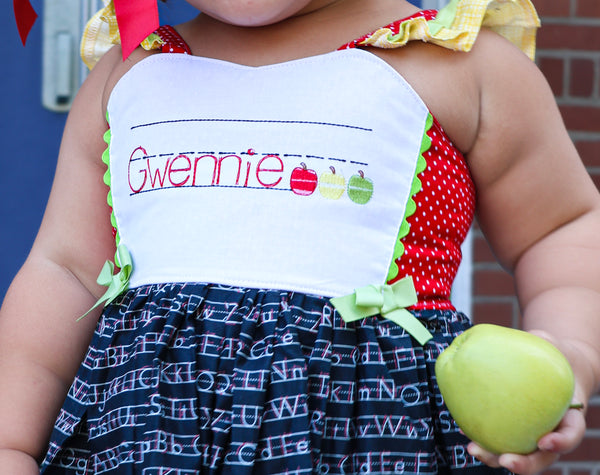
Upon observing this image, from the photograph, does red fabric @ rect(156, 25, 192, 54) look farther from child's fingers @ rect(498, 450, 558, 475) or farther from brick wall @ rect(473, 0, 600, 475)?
brick wall @ rect(473, 0, 600, 475)

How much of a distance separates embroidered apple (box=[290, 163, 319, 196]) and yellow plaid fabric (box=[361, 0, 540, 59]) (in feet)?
0.66

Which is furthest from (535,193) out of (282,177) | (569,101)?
(569,101)

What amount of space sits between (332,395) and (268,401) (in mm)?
77

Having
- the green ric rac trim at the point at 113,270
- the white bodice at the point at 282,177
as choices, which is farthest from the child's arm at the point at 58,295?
the white bodice at the point at 282,177

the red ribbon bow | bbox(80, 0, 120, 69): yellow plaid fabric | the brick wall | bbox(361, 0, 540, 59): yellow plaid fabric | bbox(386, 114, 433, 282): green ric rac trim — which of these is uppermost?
the red ribbon bow

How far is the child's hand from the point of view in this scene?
90 centimetres

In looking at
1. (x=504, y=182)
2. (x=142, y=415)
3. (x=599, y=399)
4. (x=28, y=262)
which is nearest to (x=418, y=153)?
(x=504, y=182)

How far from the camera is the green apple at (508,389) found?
2.95ft

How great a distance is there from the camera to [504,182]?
121 cm

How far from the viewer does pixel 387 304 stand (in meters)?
1.09

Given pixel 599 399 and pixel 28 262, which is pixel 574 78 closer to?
pixel 599 399

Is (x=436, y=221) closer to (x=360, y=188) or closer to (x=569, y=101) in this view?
(x=360, y=188)

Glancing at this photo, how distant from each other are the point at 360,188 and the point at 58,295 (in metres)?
0.49

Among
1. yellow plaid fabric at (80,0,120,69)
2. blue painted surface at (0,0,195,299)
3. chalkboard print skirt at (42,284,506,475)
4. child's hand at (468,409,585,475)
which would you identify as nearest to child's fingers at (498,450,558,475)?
child's hand at (468,409,585,475)
